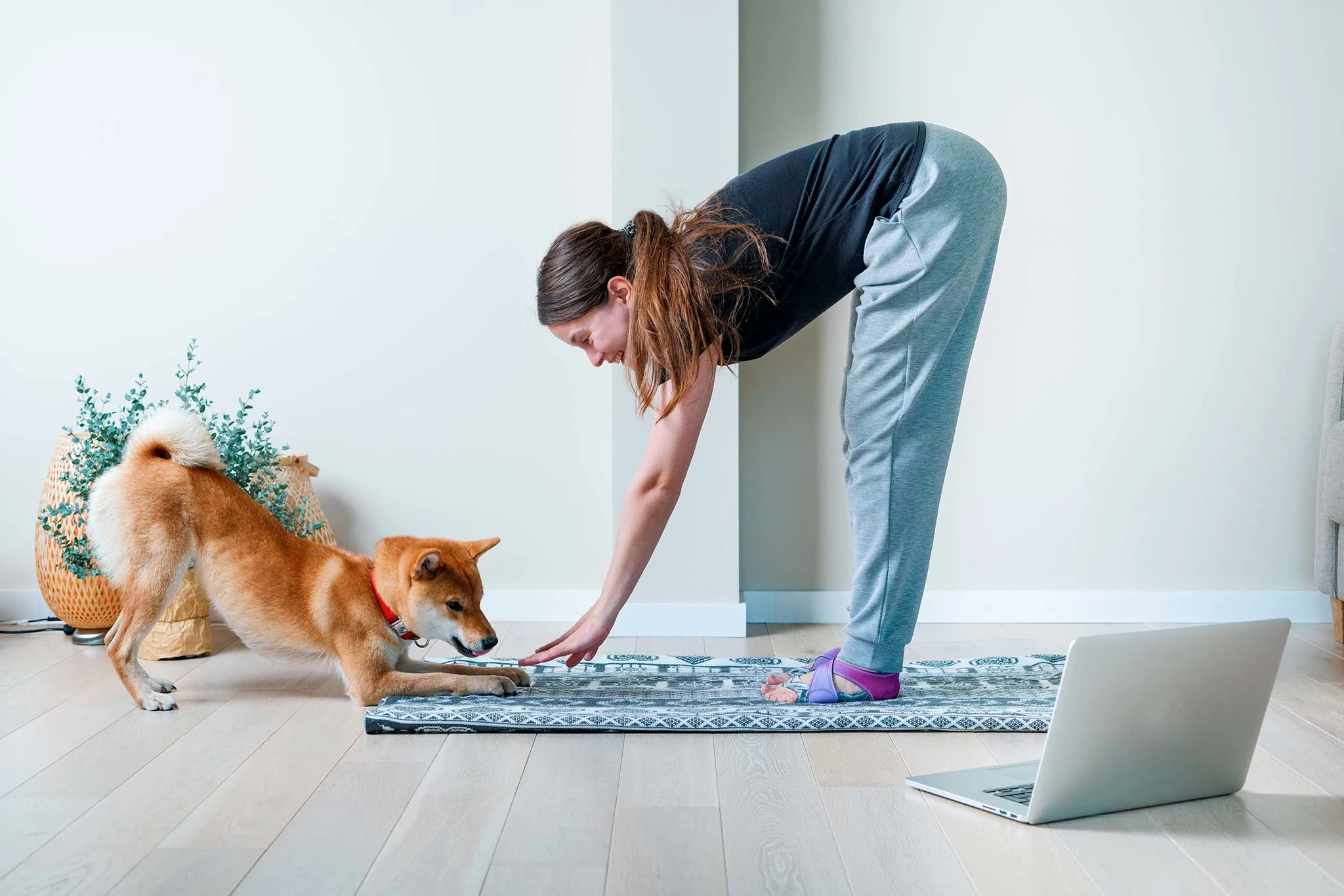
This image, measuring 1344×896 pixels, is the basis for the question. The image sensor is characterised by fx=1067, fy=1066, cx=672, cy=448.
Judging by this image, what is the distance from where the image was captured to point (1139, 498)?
8.64ft

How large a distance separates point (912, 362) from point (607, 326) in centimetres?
45

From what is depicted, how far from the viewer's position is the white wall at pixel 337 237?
2566 millimetres

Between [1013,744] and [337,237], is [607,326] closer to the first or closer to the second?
[1013,744]

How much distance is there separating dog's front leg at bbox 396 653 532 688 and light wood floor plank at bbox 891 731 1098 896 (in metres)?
0.71

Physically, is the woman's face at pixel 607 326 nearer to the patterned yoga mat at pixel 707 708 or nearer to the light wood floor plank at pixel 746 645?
the patterned yoga mat at pixel 707 708

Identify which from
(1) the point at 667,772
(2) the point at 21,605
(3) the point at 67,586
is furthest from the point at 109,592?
(1) the point at 667,772

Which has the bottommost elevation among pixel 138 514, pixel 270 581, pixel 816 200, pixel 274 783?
pixel 274 783

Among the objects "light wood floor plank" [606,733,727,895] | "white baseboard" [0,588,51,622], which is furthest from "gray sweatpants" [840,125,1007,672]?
"white baseboard" [0,588,51,622]

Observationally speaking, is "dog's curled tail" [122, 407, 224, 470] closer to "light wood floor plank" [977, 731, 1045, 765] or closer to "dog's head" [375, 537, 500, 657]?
"dog's head" [375, 537, 500, 657]

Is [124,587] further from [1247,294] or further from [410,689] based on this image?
[1247,294]

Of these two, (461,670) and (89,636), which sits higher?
(461,670)

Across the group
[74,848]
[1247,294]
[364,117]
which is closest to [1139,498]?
[1247,294]

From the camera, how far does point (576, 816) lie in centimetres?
127

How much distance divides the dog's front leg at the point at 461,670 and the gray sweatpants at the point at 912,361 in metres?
0.59
